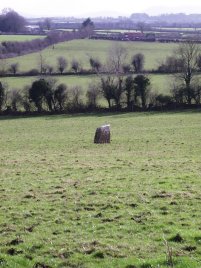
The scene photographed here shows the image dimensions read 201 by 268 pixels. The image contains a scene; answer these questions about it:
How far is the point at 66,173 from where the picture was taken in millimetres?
23781

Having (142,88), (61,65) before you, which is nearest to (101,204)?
(142,88)

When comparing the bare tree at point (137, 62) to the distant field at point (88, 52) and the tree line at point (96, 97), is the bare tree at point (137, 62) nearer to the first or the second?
the distant field at point (88, 52)

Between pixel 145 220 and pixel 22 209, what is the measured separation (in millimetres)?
4468

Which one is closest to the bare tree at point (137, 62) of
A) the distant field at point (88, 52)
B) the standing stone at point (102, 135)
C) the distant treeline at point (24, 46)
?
the distant field at point (88, 52)

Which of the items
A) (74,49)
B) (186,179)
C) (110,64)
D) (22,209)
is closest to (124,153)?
(186,179)

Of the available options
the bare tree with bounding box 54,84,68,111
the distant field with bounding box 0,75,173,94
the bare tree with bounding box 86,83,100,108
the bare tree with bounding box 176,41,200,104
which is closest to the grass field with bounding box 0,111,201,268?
the bare tree with bounding box 86,83,100,108

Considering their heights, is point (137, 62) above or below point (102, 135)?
above

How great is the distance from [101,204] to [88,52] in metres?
106

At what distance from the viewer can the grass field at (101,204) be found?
12406 millimetres

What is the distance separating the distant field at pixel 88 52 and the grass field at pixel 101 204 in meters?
69.1

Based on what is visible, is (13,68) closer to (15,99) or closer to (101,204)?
(15,99)

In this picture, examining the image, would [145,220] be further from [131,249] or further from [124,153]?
[124,153]

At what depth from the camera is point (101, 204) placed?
1720 centimetres

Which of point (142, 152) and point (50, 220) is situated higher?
point (50, 220)
